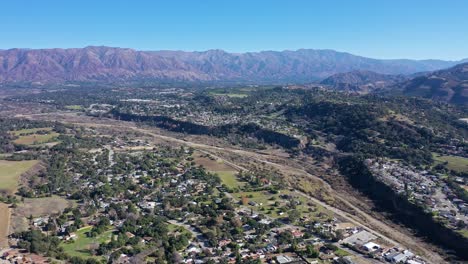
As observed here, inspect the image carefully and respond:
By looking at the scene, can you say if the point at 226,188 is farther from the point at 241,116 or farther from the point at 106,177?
the point at 241,116

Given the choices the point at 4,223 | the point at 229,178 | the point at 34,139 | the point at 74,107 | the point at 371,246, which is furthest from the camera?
the point at 74,107

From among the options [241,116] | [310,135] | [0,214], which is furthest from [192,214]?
[241,116]

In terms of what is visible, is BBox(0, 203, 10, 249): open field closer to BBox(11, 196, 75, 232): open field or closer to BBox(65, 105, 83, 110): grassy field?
BBox(11, 196, 75, 232): open field

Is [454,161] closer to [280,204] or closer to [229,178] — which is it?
[280,204]

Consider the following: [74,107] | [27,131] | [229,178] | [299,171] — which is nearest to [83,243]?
[229,178]

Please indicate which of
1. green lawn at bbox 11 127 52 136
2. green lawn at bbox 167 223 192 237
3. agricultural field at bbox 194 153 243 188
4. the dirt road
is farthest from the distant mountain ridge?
green lawn at bbox 11 127 52 136
